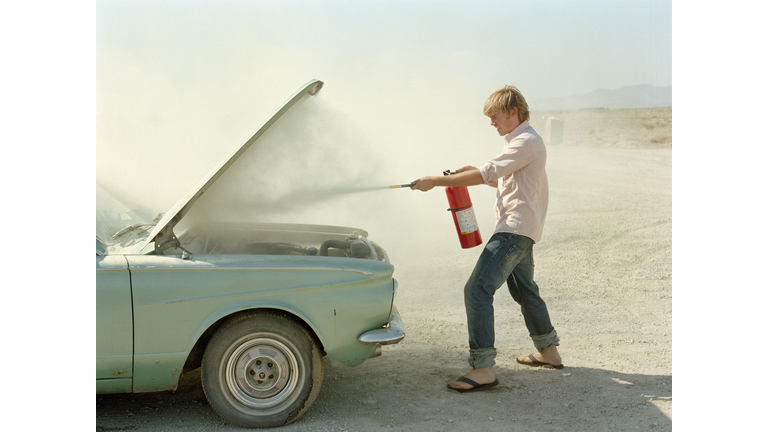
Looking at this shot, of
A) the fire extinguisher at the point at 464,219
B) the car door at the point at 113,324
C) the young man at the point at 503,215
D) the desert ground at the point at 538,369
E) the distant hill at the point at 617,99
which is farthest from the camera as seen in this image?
the distant hill at the point at 617,99

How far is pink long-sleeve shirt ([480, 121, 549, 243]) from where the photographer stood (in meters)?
4.00

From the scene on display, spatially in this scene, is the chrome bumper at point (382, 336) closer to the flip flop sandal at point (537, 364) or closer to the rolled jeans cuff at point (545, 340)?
the rolled jeans cuff at point (545, 340)

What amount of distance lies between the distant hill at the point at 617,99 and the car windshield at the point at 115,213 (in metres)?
16.3

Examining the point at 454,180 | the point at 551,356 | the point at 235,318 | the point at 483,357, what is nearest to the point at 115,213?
the point at 235,318

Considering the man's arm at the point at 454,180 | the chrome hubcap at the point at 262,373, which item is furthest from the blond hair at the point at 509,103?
the chrome hubcap at the point at 262,373

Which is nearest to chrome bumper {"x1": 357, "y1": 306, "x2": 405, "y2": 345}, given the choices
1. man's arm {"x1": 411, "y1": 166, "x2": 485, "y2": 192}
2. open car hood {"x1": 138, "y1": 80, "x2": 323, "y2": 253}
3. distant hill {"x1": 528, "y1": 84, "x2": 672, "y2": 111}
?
man's arm {"x1": 411, "y1": 166, "x2": 485, "y2": 192}

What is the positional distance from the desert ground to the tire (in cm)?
17

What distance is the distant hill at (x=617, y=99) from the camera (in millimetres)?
19672

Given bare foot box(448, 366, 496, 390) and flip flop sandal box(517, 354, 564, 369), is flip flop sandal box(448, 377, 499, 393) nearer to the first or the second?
bare foot box(448, 366, 496, 390)

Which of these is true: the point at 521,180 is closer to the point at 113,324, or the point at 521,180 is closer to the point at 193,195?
the point at 193,195

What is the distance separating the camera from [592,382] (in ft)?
14.4

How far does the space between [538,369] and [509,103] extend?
2.17m

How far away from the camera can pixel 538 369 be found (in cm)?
468

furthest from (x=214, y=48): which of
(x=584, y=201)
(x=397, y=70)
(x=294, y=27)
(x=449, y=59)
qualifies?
(x=584, y=201)
